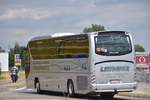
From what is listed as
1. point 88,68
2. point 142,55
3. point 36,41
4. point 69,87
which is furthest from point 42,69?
point 142,55

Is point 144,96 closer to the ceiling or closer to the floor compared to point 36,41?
closer to the floor

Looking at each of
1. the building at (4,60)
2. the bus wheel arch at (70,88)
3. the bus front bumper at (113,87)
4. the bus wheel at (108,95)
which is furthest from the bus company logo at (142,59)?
the building at (4,60)

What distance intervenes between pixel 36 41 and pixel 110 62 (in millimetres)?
9393

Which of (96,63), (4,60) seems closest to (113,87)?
(96,63)

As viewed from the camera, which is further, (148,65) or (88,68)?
(148,65)

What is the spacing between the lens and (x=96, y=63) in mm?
28734

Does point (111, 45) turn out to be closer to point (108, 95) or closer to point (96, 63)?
point (96, 63)

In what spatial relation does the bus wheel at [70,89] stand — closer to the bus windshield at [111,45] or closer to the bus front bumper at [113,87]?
the bus front bumper at [113,87]

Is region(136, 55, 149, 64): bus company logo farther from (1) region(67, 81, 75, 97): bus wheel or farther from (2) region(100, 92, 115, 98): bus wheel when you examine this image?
(1) region(67, 81, 75, 97): bus wheel

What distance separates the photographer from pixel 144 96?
30906mm

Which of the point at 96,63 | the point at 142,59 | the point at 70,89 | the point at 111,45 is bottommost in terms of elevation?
the point at 70,89

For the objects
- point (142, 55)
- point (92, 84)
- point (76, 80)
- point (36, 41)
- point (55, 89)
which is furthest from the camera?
point (142, 55)

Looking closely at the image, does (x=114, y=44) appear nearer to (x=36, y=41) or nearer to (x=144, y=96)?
(x=144, y=96)

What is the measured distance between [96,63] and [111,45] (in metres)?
1.14
